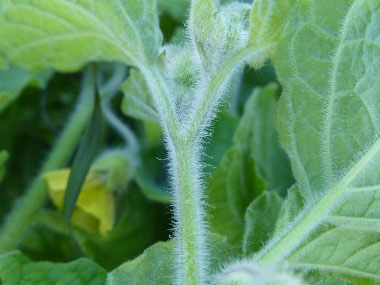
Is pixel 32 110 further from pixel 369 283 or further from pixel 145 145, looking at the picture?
pixel 369 283

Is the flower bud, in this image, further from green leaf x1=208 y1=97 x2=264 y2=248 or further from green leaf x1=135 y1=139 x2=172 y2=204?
green leaf x1=208 y1=97 x2=264 y2=248

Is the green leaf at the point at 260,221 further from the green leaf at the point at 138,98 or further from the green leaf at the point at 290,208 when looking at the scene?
the green leaf at the point at 138,98

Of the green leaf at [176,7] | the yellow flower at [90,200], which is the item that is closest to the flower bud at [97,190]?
the yellow flower at [90,200]

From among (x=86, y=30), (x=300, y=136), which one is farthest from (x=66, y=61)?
(x=300, y=136)

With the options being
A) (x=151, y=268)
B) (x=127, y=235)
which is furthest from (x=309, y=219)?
(x=127, y=235)

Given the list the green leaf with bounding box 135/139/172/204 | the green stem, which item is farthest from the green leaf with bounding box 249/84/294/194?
the green stem

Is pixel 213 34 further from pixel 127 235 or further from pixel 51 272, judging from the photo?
pixel 127 235
